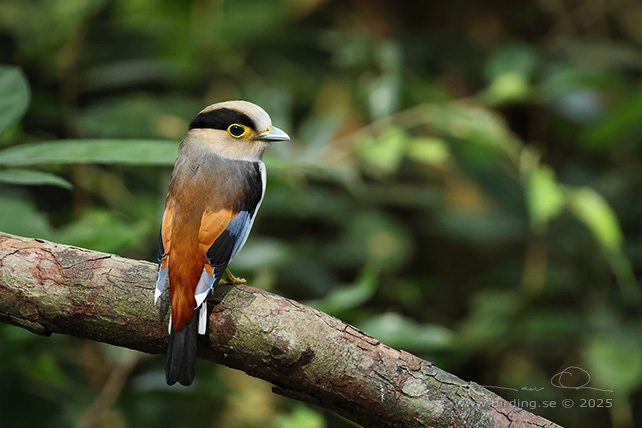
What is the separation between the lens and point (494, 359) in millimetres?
4391

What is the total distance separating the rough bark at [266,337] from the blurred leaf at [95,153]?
0.66 ft

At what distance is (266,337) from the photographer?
1493 mm

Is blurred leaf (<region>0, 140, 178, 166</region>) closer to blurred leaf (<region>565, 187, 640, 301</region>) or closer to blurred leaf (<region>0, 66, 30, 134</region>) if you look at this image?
blurred leaf (<region>0, 66, 30, 134</region>)

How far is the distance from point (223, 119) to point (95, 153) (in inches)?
16.6

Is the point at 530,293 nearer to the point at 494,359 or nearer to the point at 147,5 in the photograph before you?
the point at 494,359

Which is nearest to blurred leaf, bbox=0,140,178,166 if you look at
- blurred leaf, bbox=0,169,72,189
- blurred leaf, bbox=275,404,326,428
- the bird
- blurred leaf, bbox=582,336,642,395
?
blurred leaf, bbox=0,169,72,189

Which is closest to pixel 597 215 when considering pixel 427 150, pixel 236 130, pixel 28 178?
pixel 427 150

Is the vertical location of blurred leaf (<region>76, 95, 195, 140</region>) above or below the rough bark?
above

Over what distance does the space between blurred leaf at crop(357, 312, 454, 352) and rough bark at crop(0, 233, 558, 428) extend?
0.73m

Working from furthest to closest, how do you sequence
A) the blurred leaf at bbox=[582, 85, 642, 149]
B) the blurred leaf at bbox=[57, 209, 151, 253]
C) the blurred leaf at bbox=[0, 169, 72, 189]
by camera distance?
Answer: the blurred leaf at bbox=[582, 85, 642, 149], the blurred leaf at bbox=[57, 209, 151, 253], the blurred leaf at bbox=[0, 169, 72, 189]

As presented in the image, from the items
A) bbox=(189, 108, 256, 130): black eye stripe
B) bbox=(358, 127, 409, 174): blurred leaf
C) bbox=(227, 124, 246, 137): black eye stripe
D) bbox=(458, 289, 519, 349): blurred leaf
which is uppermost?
bbox=(358, 127, 409, 174): blurred leaf

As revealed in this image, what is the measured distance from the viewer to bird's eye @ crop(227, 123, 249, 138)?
6.51 ft

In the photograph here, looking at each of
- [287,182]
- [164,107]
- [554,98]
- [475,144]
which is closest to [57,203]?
[164,107]

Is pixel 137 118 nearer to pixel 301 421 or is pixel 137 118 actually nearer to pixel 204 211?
pixel 301 421
